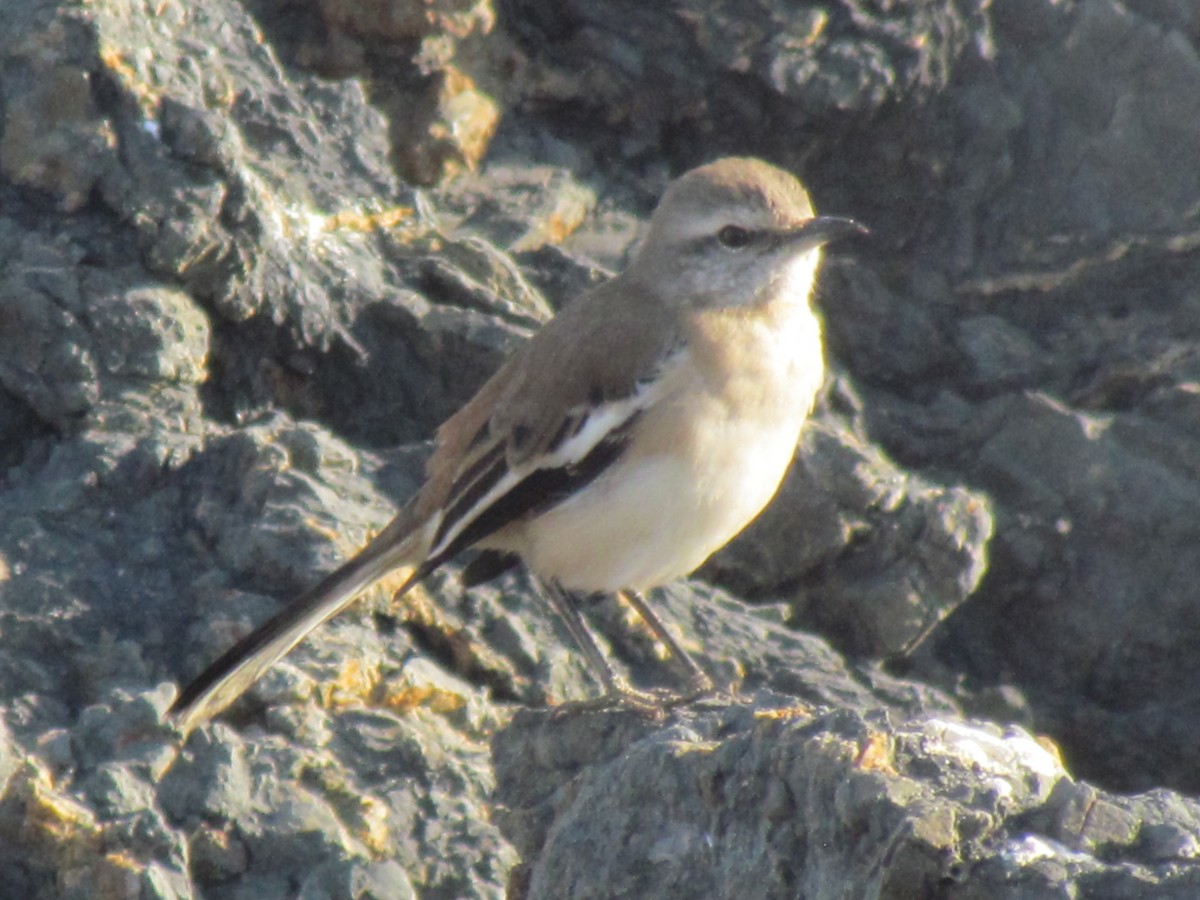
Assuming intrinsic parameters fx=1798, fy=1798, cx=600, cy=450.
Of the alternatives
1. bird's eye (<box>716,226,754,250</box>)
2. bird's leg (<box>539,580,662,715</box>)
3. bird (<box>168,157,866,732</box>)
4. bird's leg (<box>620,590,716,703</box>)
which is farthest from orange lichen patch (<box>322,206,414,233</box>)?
bird's leg (<box>620,590,716,703</box>)

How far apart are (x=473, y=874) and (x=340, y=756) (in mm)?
584

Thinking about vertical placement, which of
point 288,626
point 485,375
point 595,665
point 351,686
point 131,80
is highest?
point 131,80

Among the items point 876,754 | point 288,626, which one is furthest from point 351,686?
point 876,754

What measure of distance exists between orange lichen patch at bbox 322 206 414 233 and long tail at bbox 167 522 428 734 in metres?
1.72

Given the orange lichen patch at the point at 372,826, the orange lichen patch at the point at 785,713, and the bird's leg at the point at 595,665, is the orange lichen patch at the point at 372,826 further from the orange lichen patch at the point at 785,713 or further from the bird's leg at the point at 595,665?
the orange lichen patch at the point at 785,713

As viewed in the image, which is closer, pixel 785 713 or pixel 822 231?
pixel 785 713

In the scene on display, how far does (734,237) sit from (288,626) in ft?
7.55

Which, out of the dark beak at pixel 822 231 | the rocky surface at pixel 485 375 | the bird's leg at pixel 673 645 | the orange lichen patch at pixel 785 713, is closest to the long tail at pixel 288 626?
the rocky surface at pixel 485 375

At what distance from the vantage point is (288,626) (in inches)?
230

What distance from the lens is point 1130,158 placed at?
8.44m

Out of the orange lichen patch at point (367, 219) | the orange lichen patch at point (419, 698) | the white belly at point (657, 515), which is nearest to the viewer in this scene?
the orange lichen patch at point (419, 698)

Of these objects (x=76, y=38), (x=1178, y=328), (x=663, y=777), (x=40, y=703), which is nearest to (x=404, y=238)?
(x=76, y=38)

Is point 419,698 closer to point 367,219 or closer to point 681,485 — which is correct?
point 681,485

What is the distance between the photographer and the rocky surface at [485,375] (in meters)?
5.31
